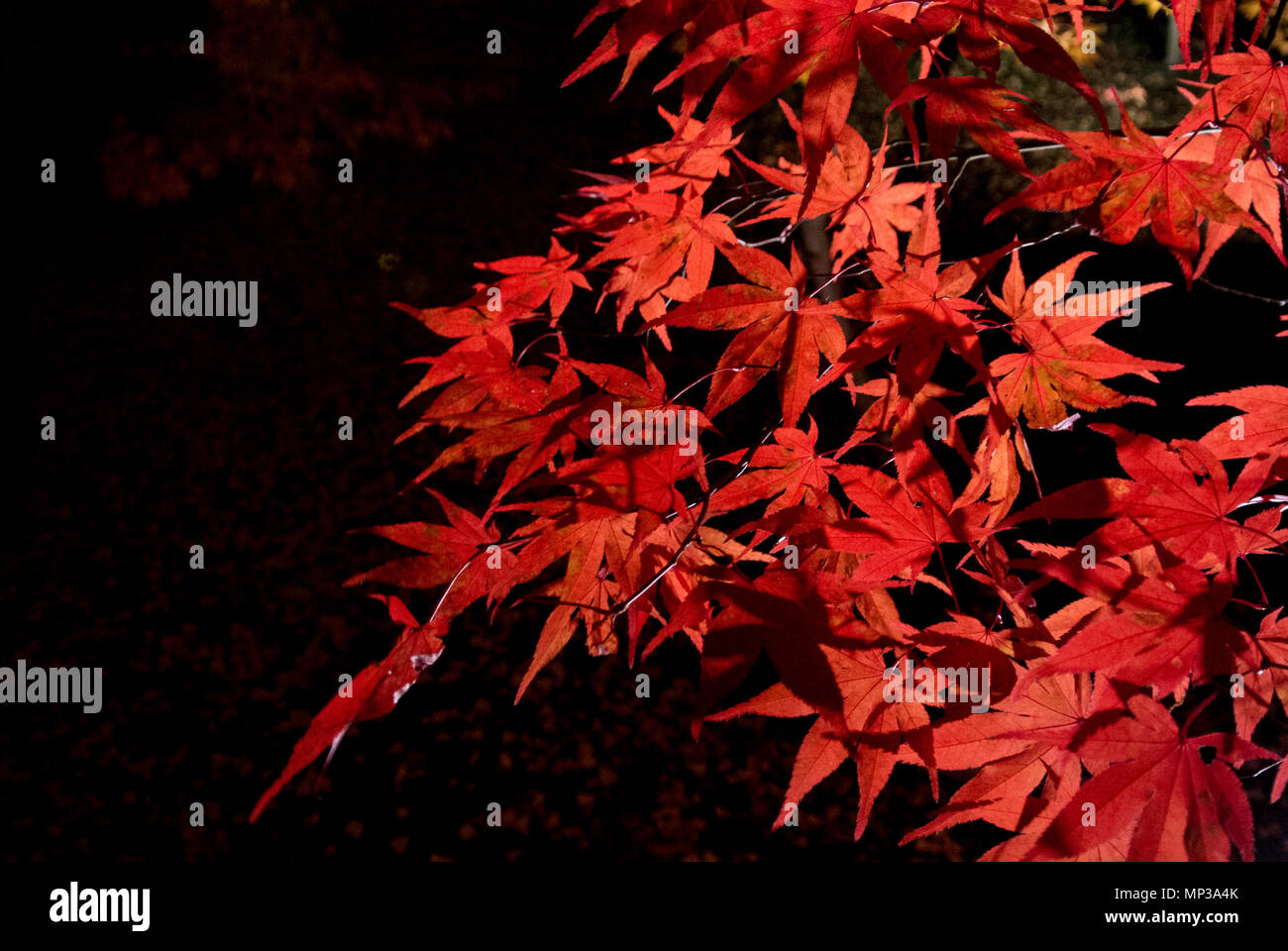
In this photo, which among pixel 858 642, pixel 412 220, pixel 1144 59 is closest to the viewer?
pixel 858 642

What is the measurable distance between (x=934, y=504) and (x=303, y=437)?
11.6 ft

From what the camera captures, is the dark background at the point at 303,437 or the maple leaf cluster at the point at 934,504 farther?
the dark background at the point at 303,437

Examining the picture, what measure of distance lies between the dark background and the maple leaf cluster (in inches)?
37.1

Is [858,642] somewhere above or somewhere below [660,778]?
above

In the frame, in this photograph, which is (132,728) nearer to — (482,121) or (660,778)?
(660,778)

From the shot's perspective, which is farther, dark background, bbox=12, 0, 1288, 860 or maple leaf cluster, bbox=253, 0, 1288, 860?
dark background, bbox=12, 0, 1288, 860

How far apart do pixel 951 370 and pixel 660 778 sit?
8.53 ft

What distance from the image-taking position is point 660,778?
2.46m

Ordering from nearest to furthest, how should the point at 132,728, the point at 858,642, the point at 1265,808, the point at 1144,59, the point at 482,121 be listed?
the point at 858,642
the point at 1265,808
the point at 132,728
the point at 482,121
the point at 1144,59

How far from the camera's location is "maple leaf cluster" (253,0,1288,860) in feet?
2.56

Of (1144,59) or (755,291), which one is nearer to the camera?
(755,291)

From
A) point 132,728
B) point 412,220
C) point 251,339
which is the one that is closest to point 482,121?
point 412,220

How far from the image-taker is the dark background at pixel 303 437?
2.41 metres

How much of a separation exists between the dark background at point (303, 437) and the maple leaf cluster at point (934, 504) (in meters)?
0.94
